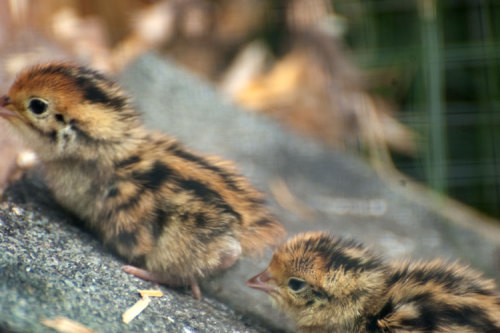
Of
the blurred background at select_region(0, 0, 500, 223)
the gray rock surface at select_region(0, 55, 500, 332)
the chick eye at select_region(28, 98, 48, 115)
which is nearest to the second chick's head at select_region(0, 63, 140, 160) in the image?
the chick eye at select_region(28, 98, 48, 115)

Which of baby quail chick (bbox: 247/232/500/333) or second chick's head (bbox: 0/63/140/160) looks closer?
baby quail chick (bbox: 247/232/500/333)

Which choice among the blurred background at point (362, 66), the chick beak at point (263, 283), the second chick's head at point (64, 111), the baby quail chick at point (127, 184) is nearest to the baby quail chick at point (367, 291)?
the chick beak at point (263, 283)

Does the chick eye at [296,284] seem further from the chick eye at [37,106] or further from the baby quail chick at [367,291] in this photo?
the chick eye at [37,106]

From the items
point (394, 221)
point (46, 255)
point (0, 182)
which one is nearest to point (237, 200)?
point (46, 255)

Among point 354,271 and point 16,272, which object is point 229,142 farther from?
point 16,272

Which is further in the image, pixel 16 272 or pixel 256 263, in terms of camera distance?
pixel 256 263

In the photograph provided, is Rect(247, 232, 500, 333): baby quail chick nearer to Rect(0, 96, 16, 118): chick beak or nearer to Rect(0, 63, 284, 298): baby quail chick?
Rect(0, 63, 284, 298): baby quail chick
